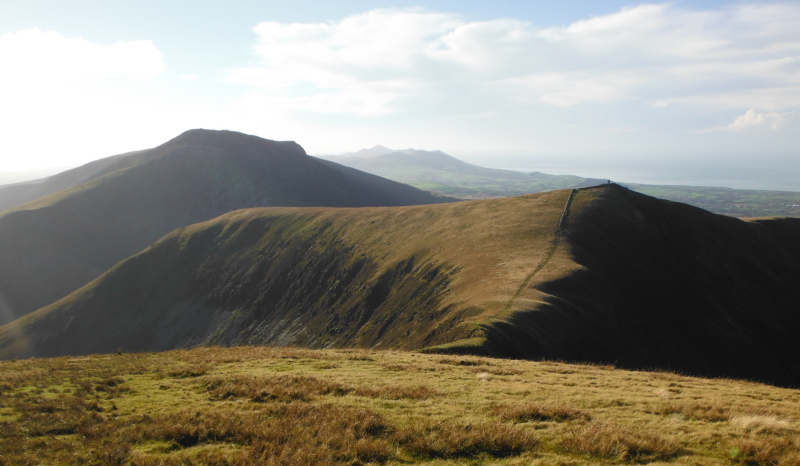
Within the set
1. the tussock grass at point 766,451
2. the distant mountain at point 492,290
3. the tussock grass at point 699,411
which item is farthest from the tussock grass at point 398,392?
the distant mountain at point 492,290

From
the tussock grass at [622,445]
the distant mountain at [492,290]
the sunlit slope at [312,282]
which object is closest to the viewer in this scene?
the tussock grass at [622,445]

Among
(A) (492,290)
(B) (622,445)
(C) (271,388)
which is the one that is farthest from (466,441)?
(A) (492,290)

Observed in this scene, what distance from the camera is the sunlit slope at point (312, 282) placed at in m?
48.0

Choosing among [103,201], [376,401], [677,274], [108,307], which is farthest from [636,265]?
[103,201]

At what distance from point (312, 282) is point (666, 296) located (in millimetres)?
51390

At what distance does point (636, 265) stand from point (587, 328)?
20.2 metres

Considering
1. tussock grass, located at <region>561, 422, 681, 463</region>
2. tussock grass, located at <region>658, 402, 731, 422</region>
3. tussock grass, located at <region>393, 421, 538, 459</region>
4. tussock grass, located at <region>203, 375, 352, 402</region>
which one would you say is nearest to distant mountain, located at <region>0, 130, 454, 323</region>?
tussock grass, located at <region>203, 375, 352, 402</region>

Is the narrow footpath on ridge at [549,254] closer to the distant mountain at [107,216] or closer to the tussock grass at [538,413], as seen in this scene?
the tussock grass at [538,413]

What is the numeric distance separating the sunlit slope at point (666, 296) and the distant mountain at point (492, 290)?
0.19 meters

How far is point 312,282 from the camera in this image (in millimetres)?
74375

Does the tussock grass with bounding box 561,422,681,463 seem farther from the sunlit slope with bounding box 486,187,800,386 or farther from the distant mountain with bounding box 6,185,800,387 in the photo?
the sunlit slope with bounding box 486,187,800,386

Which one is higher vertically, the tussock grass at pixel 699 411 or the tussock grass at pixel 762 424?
the tussock grass at pixel 762 424

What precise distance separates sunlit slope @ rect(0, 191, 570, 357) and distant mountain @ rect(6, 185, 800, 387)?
1.08ft

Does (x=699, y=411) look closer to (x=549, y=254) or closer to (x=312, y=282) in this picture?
(x=549, y=254)
